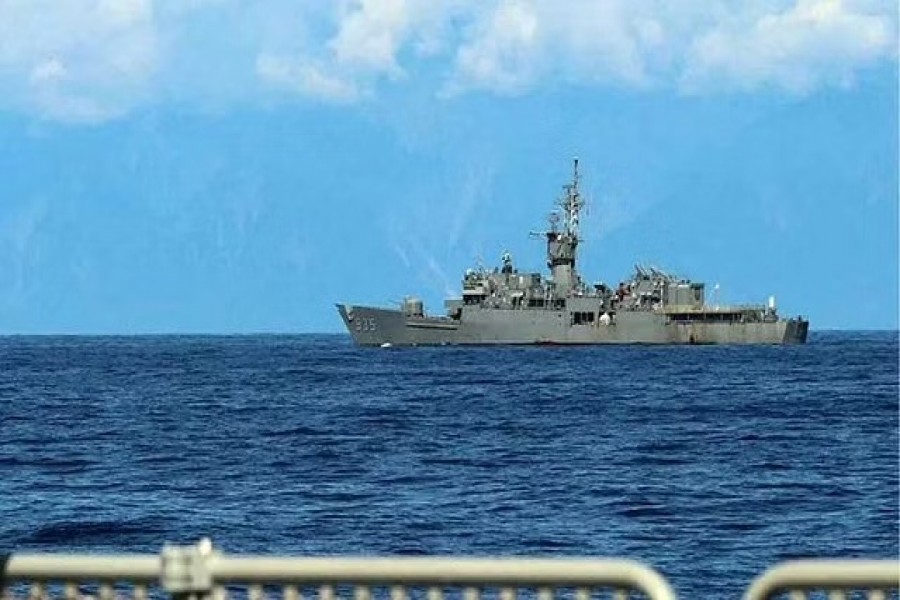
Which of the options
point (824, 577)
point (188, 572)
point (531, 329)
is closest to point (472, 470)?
point (188, 572)

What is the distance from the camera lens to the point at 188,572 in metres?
5.32

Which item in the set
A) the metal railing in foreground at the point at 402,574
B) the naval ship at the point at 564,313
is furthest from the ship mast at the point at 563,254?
the metal railing in foreground at the point at 402,574

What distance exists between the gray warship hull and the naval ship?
61 millimetres

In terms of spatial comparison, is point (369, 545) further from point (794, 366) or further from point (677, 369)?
point (794, 366)

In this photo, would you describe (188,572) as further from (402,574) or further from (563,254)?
(563,254)

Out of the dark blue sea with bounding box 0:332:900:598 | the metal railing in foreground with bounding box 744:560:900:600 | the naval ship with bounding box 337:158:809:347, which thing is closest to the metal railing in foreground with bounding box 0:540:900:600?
the metal railing in foreground with bounding box 744:560:900:600

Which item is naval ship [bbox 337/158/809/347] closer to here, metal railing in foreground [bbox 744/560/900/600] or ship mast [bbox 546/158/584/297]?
ship mast [bbox 546/158/584/297]

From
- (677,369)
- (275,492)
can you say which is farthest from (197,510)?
(677,369)

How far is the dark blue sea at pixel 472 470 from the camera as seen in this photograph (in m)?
22.4

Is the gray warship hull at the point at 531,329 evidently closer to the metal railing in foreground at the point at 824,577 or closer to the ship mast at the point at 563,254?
the ship mast at the point at 563,254

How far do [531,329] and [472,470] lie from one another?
78.3 metres

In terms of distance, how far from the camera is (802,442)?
1542 inches

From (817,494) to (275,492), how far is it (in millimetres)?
8420

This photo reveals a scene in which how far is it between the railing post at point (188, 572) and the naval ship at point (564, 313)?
105 m
